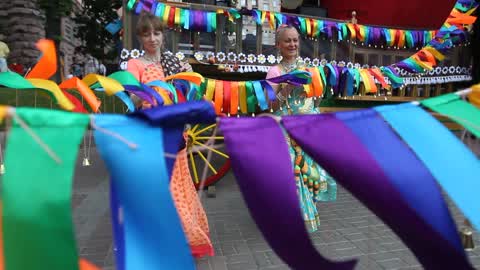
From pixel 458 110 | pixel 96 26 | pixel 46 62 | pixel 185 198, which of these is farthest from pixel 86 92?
pixel 96 26

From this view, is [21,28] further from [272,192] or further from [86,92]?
[272,192]

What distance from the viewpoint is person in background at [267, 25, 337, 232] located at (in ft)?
9.77

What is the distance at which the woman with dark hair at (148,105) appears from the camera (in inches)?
95.7

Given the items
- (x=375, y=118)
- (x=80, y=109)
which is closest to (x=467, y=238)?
(x=375, y=118)

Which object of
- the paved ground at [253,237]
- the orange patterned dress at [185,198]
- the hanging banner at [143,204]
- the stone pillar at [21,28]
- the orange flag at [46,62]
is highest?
the stone pillar at [21,28]

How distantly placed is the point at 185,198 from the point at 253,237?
90 centimetres

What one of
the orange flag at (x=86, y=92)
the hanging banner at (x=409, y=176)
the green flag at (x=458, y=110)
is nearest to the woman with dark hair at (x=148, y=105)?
the orange flag at (x=86, y=92)

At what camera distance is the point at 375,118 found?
1.35 metres

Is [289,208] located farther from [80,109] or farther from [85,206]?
[85,206]

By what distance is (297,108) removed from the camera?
3.09 m

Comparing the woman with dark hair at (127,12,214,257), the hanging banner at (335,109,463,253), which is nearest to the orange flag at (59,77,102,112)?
the woman with dark hair at (127,12,214,257)

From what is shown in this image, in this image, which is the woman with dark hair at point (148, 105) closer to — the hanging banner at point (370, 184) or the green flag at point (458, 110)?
the hanging banner at point (370, 184)

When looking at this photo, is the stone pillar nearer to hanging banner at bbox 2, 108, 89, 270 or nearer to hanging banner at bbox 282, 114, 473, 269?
hanging banner at bbox 2, 108, 89, 270

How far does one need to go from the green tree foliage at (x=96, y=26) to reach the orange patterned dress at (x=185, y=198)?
1208 centimetres
